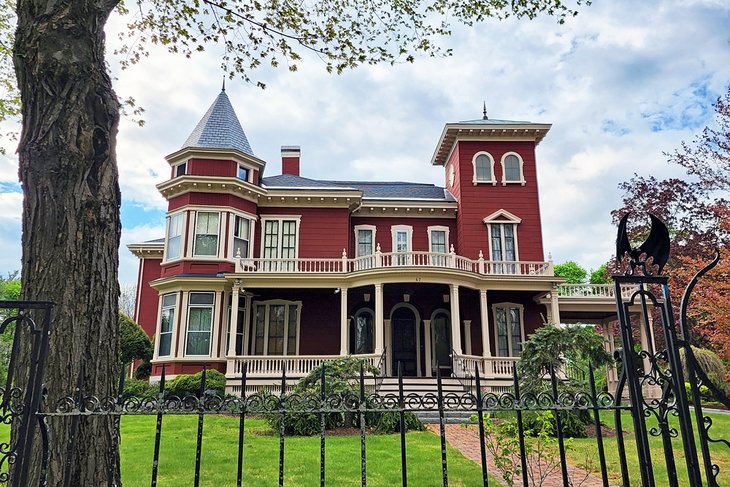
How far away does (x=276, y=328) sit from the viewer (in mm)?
19156

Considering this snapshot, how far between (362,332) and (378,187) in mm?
7263

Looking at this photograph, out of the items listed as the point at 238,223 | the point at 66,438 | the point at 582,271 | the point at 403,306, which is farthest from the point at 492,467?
the point at 582,271

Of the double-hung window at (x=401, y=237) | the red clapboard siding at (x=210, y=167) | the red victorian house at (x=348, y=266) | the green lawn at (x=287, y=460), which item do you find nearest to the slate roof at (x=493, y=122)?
the red victorian house at (x=348, y=266)

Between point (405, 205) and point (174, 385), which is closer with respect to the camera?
point (174, 385)

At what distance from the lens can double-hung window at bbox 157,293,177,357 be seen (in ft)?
58.9

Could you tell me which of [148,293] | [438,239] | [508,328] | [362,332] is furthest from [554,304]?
[148,293]

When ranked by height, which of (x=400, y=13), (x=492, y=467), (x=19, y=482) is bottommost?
(x=492, y=467)

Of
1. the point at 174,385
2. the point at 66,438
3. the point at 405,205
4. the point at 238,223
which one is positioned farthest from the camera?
the point at 405,205

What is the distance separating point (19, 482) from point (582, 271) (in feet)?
189

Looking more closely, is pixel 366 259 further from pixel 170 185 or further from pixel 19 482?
pixel 19 482

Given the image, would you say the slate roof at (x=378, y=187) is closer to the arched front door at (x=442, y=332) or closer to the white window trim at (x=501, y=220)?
the white window trim at (x=501, y=220)

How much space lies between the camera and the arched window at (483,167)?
20.6 m

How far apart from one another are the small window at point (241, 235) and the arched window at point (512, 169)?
33.7 ft

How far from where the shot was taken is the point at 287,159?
23672mm
